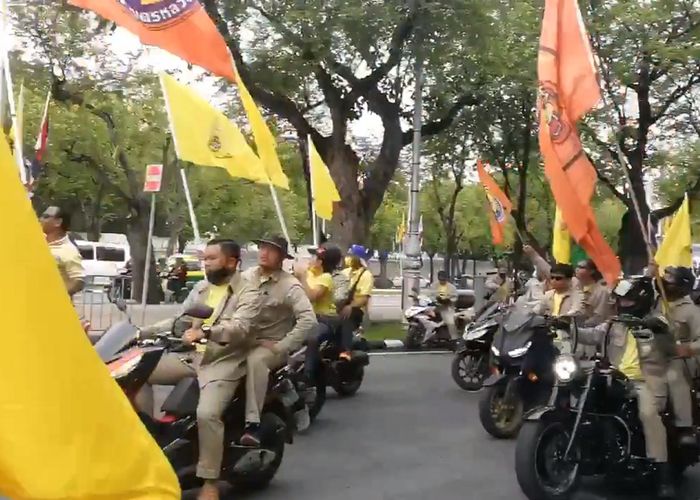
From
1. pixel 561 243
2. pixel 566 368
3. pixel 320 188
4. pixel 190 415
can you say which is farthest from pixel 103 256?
pixel 566 368

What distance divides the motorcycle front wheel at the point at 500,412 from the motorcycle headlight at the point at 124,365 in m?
4.02

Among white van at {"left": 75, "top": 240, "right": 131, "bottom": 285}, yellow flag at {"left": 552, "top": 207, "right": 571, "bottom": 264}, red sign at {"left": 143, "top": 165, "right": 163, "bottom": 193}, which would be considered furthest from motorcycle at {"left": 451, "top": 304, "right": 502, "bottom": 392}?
white van at {"left": 75, "top": 240, "right": 131, "bottom": 285}

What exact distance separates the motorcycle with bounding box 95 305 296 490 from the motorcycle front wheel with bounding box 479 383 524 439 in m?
2.25

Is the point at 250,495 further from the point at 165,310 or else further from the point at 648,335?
the point at 165,310

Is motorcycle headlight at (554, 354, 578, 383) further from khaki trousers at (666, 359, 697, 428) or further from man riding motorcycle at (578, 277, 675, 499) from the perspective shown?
khaki trousers at (666, 359, 697, 428)

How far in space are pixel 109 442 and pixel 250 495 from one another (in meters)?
4.13

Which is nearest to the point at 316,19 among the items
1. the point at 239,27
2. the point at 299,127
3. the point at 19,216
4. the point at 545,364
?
the point at 239,27

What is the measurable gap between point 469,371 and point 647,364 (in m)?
4.97

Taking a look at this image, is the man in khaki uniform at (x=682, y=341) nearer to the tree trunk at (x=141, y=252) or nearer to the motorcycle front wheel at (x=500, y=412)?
the motorcycle front wheel at (x=500, y=412)

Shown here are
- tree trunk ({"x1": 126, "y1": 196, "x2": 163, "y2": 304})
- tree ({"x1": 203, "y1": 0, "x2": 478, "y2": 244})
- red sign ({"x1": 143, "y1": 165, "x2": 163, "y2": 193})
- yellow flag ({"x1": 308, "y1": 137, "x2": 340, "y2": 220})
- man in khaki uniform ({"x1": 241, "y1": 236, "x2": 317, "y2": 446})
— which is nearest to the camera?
man in khaki uniform ({"x1": 241, "y1": 236, "x2": 317, "y2": 446})

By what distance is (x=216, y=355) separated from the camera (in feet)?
17.6

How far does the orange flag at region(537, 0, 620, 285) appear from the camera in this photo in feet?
20.9

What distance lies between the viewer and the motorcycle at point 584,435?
5555mm

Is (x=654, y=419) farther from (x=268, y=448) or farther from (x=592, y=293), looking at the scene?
(x=268, y=448)
